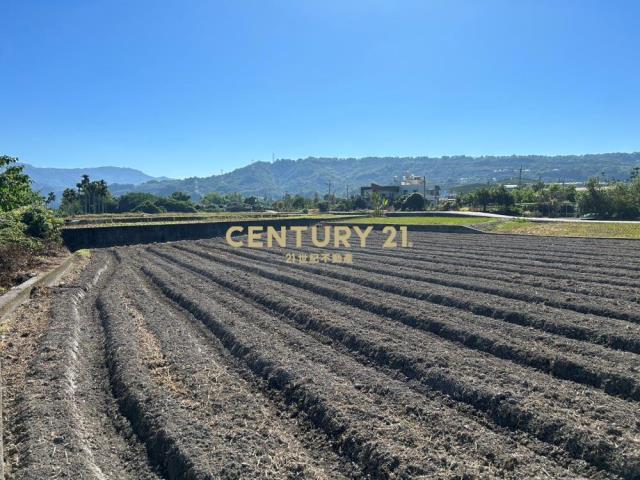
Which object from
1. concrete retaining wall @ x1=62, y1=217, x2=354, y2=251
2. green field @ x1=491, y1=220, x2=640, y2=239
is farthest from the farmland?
concrete retaining wall @ x1=62, y1=217, x2=354, y2=251

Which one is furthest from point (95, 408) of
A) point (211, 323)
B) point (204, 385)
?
point (211, 323)

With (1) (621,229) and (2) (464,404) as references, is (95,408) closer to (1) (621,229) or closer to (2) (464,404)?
(2) (464,404)

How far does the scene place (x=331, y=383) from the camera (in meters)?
7.50

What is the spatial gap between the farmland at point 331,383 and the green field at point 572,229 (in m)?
18.4

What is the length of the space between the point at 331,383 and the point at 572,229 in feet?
106

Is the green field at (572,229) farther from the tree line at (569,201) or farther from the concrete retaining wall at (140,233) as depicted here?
the concrete retaining wall at (140,233)

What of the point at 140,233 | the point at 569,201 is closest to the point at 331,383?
the point at 140,233

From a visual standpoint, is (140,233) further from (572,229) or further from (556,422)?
(556,422)

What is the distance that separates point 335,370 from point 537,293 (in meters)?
7.92

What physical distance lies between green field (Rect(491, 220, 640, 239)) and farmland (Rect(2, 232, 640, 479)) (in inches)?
725

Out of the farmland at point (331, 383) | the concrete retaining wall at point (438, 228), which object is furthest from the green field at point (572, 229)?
the farmland at point (331, 383)

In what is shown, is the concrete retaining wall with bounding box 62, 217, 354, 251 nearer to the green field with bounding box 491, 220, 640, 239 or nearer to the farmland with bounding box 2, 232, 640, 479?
the farmland with bounding box 2, 232, 640, 479

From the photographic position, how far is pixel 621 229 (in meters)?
31.8

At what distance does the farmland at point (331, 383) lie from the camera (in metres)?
5.42
